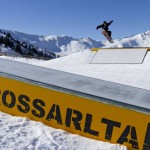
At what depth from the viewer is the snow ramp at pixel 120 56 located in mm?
21328

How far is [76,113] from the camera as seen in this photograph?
5590 mm

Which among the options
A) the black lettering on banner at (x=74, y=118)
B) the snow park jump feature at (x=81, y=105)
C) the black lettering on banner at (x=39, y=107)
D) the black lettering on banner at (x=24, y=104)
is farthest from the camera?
the black lettering on banner at (x=24, y=104)

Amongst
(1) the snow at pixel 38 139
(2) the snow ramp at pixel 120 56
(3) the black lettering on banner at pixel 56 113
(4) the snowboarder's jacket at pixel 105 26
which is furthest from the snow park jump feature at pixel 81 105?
(2) the snow ramp at pixel 120 56

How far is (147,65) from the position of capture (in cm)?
1989

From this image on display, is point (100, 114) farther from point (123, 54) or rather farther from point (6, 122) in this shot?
point (123, 54)

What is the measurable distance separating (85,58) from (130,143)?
1778 cm

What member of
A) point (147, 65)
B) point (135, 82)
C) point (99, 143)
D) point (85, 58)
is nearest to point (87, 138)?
point (99, 143)

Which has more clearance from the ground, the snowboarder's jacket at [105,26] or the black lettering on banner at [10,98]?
the snowboarder's jacket at [105,26]

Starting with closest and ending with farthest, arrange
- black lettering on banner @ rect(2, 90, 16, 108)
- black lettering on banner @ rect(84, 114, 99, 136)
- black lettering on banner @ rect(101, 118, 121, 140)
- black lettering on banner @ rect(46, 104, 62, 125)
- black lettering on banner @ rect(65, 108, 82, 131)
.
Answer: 1. black lettering on banner @ rect(101, 118, 121, 140)
2. black lettering on banner @ rect(84, 114, 99, 136)
3. black lettering on banner @ rect(65, 108, 82, 131)
4. black lettering on banner @ rect(46, 104, 62, 125)
5. black lettering on banner @ rect(2, 90, 16, 108)

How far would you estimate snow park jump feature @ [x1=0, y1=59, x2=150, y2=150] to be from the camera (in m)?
5.09

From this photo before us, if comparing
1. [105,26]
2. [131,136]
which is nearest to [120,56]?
[105,26]

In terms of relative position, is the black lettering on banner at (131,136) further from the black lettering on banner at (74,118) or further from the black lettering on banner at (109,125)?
the black lettering on banner at (74,118)

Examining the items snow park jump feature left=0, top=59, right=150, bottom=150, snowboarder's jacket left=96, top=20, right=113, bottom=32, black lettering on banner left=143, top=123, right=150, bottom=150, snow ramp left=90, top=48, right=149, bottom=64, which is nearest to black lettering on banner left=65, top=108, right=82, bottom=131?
snow park jump feature left=0, top=59, right=150, bottom=150

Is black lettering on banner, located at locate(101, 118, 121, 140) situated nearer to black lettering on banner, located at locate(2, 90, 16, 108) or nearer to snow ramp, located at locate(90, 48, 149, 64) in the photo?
black lettering on banner, located at locate(2, 90, 16, 108)
